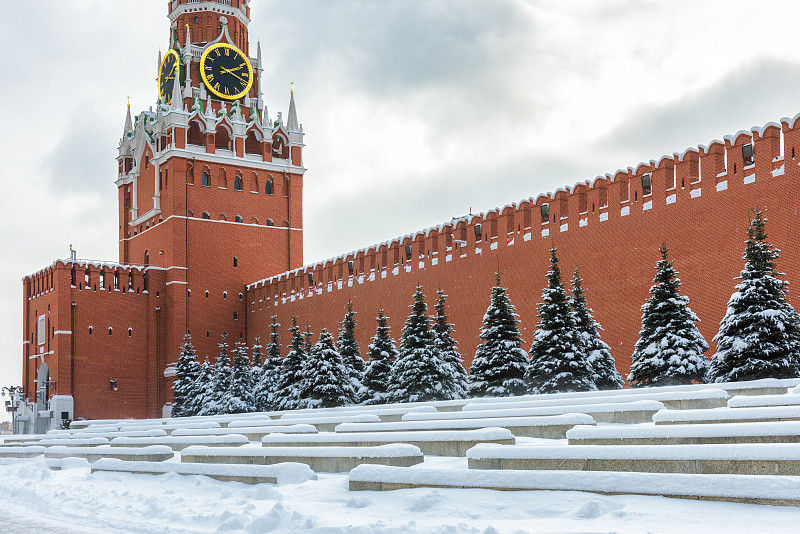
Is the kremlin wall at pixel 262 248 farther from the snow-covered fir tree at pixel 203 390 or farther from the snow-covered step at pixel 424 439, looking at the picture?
the snow-covered step at pixel 424 439

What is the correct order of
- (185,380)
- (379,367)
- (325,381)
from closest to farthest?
1. (379,367)
2. (325,381)
3. (185,380)

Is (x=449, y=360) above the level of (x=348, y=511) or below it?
above

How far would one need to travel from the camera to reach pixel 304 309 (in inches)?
1396

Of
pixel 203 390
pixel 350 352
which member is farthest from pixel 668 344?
pixel 203 390

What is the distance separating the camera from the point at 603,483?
23.0 feet

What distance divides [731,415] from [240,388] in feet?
75.1

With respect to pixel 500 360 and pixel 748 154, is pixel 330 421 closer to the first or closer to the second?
pixel 500 360

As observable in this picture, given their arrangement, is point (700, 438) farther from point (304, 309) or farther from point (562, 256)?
point (304, 309)

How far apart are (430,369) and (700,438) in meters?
13.5

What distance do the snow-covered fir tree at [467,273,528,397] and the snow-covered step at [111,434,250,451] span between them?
6828 mm

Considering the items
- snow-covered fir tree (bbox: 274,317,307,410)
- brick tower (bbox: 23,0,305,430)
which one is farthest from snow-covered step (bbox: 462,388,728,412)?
brick tower (bbox: 23,0,305,430)

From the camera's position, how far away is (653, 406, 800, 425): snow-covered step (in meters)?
8.29

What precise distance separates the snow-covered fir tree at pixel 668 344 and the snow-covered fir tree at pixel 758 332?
103cm

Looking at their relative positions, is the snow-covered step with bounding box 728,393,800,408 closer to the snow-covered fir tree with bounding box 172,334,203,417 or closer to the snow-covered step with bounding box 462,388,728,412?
the snow-covered step with bounding box 462,388,728,412
